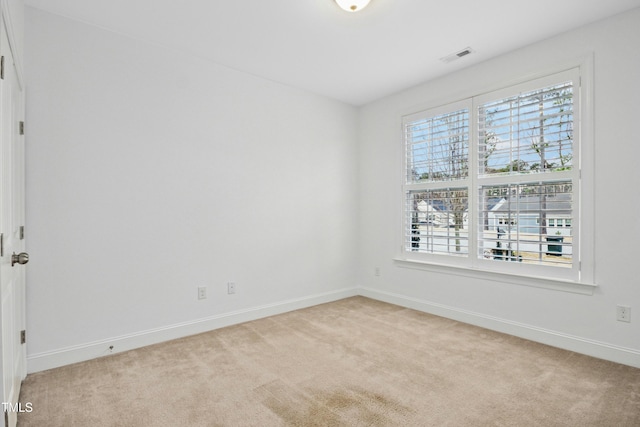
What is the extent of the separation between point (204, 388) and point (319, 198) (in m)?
2.62

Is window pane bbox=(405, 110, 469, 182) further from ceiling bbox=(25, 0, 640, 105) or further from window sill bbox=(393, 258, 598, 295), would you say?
window sill bbox=(393, 258, 598, 295)

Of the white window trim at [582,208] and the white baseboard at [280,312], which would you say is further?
the white window trim at [582,208]

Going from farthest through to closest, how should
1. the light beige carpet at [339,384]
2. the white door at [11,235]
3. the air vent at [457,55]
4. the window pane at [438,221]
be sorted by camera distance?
the window pane at [438,221] → the air vent at [457,55] → the light beige carpet at [339,384] → the white door at [11,235]

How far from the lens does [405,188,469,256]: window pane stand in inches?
142

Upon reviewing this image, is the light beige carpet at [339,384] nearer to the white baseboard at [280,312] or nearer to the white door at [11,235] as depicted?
the white baseboard at [280,312]

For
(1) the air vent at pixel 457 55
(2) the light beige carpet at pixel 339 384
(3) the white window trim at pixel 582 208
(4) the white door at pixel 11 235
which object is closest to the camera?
(4) the white door at pixel 11 235

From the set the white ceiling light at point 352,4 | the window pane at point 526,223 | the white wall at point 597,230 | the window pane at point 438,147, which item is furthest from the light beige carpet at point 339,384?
the white ceiling light at point 352,4

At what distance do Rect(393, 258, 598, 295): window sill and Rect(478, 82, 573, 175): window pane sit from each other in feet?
3.23

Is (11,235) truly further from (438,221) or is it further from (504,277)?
(504,277)

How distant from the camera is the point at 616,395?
82.9 inches

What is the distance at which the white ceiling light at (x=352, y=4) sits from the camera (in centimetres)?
232

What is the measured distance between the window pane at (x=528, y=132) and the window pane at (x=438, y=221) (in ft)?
1.47

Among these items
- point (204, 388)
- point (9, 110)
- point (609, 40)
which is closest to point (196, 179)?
point (9, 110)

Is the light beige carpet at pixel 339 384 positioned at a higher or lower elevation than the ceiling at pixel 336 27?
lower
